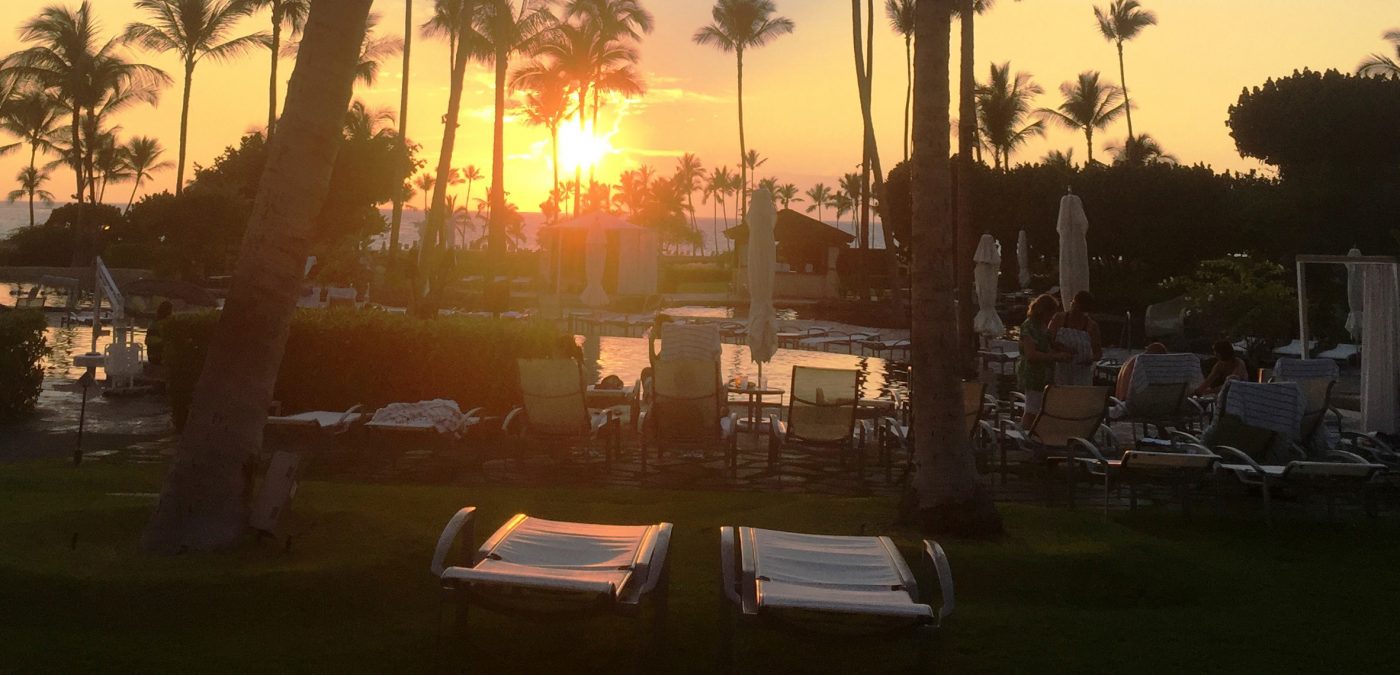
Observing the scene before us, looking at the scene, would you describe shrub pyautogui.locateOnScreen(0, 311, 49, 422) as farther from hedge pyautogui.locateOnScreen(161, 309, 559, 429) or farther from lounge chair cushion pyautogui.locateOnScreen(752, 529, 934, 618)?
lounge chair cushion pyautogui.locateOnScreen(752, 529, 934, 618)

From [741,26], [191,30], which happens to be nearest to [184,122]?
[191,30]

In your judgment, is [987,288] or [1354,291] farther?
[987,288]

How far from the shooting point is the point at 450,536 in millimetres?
4152

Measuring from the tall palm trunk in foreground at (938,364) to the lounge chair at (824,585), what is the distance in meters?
1.61

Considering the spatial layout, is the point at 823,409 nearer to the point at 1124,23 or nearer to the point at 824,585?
the point at 824,585

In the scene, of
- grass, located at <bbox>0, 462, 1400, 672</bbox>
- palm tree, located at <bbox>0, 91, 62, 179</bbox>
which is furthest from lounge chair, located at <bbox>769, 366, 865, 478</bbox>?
palm tree, located at <bbox>0, 91, 62, 179</bbox>

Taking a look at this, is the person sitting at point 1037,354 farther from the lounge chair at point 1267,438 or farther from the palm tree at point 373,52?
the palm tree at point 373,52

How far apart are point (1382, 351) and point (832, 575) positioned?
26.4 feet

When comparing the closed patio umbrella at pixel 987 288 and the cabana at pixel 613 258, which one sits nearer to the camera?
the closed patio umbrella at pixel 987 288

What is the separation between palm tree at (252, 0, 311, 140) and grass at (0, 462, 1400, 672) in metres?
33.0

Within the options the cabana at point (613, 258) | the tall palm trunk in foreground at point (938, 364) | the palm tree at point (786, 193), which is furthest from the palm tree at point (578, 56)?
the palm tree at point (786, 193)

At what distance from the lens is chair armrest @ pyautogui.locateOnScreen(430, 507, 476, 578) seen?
13.3ft

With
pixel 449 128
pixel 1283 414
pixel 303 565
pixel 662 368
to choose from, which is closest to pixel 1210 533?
pixel 1283 414

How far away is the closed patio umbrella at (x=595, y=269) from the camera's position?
28.6 metres
